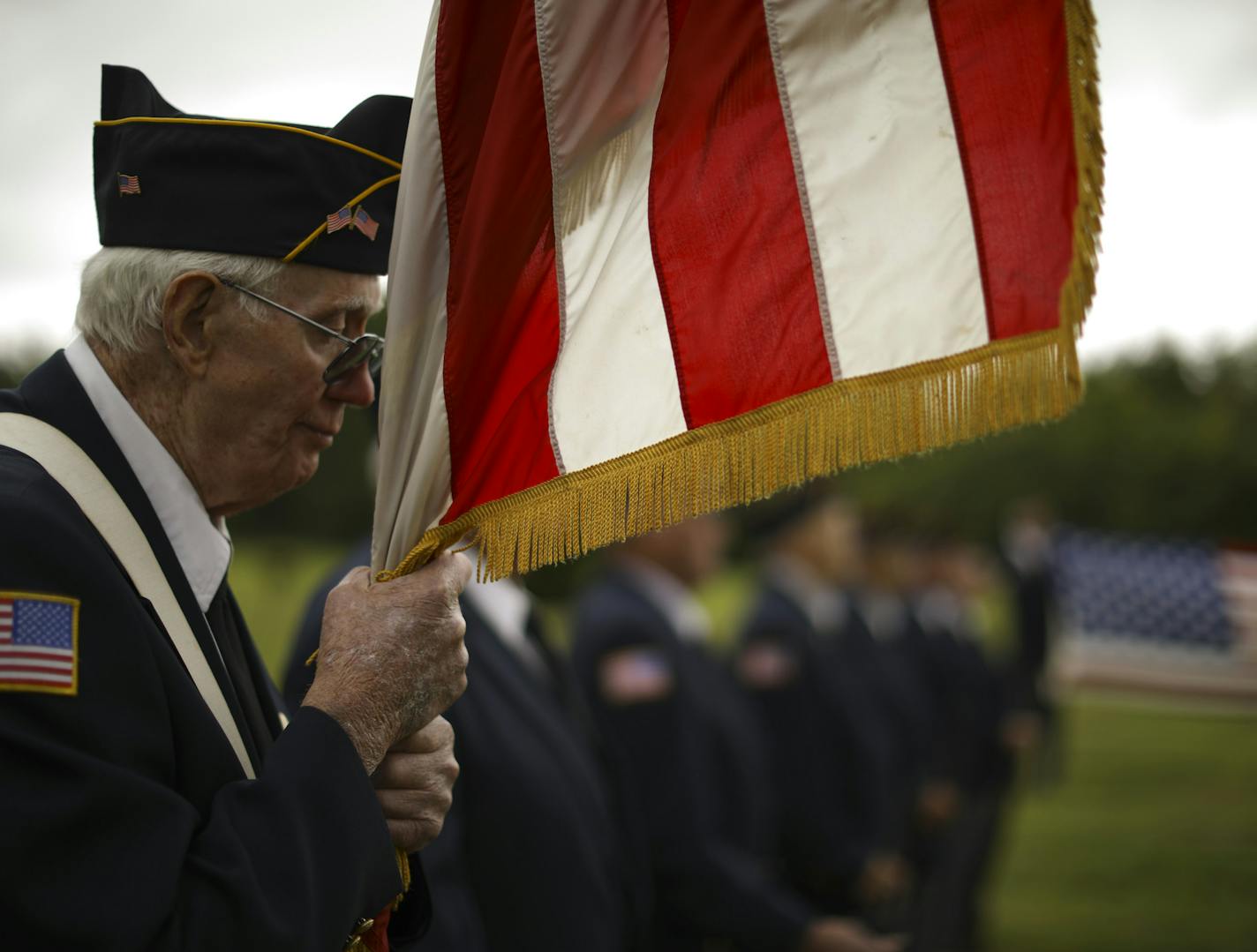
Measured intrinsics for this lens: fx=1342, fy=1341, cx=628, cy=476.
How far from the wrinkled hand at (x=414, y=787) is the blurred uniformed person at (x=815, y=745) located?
4.65 metres

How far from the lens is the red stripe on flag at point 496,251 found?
215 cm

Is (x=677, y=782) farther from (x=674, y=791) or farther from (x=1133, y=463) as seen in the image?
(x=1133, y=463)

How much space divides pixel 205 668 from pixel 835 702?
5250 millimetres

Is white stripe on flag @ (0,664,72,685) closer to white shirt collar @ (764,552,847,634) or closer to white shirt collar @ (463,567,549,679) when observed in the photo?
white shirt collar @ (463,567,549,679)

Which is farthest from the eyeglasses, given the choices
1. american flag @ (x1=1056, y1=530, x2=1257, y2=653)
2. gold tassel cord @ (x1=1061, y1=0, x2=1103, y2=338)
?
american flag @ (x1=1056, y1=530, x2=1257, y2=653)

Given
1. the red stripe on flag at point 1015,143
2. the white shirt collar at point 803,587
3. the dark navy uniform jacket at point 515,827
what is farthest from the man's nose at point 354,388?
the white shirt collar at point 803,587

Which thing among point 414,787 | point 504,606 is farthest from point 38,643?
point 504,606

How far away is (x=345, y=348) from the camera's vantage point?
215 centimetres

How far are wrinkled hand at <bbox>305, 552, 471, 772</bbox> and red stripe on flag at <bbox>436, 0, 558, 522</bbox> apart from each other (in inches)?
7.9

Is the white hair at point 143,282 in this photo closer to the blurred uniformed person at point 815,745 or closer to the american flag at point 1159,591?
the blurred uniformed person at point 815,745

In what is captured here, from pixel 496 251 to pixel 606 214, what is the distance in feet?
0.69

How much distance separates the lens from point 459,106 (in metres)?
2.17

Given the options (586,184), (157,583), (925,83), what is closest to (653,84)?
(586,184)

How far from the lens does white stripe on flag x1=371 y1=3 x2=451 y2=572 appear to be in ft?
6.97
